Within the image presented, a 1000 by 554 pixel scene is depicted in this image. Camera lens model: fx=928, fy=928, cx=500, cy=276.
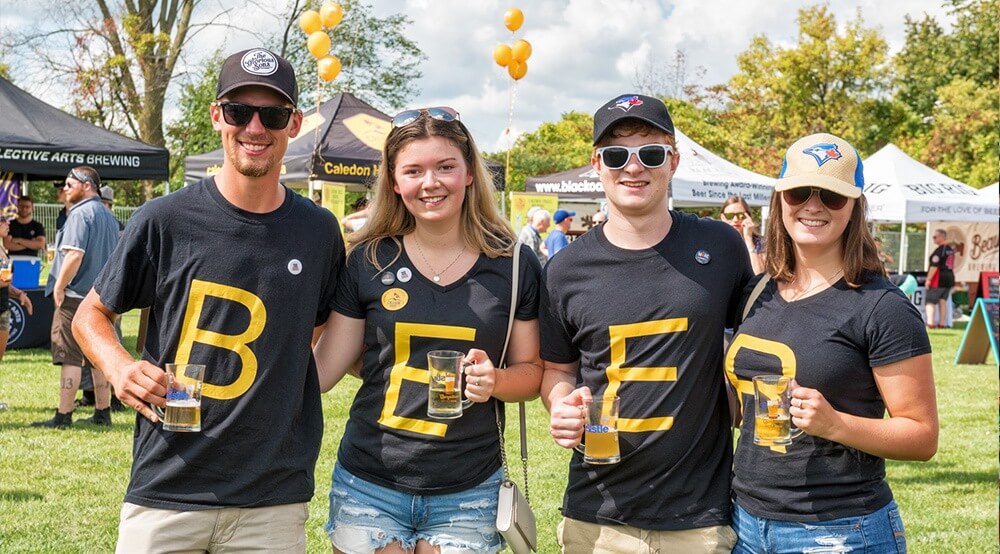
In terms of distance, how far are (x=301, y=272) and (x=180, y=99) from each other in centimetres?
3680

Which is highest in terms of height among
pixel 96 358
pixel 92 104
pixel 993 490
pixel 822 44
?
pixel 822 44

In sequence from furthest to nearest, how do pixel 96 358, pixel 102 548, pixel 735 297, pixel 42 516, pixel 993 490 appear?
pixel 993 490 < pixel 42 516 < pixel 102 548 < pixel 735 297 < pixel 96 358

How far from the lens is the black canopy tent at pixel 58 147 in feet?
40.3

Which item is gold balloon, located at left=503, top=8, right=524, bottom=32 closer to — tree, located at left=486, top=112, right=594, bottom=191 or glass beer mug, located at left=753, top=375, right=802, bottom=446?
glass beer mug, located at left=753, top=375, right=802, bottom=446

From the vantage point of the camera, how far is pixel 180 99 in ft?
121

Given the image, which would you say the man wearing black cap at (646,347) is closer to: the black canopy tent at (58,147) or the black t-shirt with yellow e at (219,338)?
the black t-shirt with yellow e at (219,338)

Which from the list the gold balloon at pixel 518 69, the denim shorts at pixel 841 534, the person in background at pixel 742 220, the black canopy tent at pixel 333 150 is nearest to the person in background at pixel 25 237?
the black canopy tent at pixel 333 150

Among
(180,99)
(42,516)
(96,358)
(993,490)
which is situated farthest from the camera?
(180,99)

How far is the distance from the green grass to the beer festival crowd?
2.59m

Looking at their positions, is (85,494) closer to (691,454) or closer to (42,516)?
(42,516)

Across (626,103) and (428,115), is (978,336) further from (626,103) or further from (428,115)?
(428,115)

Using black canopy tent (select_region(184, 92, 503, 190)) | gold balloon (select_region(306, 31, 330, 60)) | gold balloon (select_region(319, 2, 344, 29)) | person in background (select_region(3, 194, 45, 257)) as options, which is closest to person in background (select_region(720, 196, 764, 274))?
black canopy tent (select_region(184, 92, 503, 190))

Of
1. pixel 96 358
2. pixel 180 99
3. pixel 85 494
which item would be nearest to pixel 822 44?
pixel 180 99

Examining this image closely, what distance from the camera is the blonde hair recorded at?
315 centimetres
